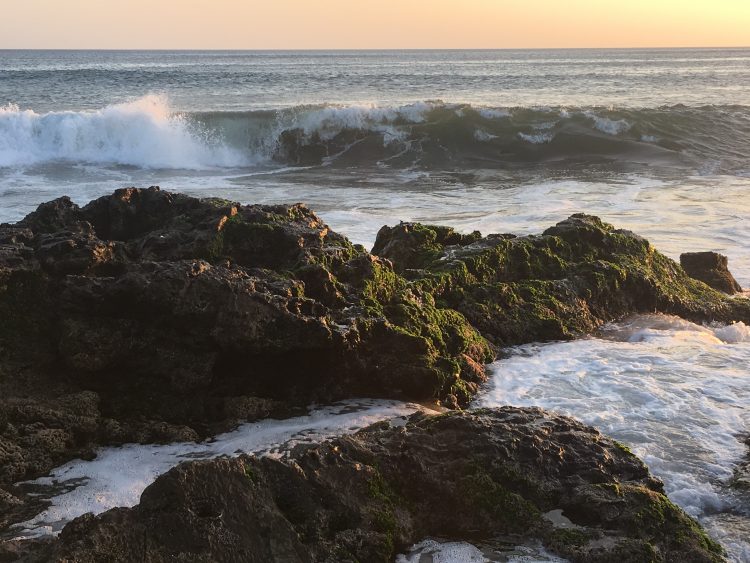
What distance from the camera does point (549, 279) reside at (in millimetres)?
6664

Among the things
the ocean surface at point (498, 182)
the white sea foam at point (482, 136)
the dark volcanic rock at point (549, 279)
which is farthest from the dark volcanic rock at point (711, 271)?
the white sea foam at point (482, 136)

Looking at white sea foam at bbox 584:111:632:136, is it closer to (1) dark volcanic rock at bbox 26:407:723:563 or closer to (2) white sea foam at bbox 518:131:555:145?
(2) white sea foam at bbox 518:131:555:145

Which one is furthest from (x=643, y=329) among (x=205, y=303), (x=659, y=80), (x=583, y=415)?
(x=659, y=80)

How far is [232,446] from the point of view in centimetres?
398

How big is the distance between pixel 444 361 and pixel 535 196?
1012 cm

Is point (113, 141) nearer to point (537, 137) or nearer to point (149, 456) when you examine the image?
point (537, 137)

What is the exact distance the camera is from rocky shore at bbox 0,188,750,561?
305cm

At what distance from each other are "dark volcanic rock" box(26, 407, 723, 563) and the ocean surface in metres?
0.21

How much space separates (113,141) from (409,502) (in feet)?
68.0

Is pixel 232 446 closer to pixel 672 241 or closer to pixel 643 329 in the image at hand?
pixel 643 329

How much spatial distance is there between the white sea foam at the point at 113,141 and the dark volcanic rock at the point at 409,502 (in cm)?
1800

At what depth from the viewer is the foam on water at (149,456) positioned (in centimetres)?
341

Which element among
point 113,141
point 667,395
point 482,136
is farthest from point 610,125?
point 667,395

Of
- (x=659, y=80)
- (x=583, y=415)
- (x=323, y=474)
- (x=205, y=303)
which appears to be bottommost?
(x=583, y=415)
